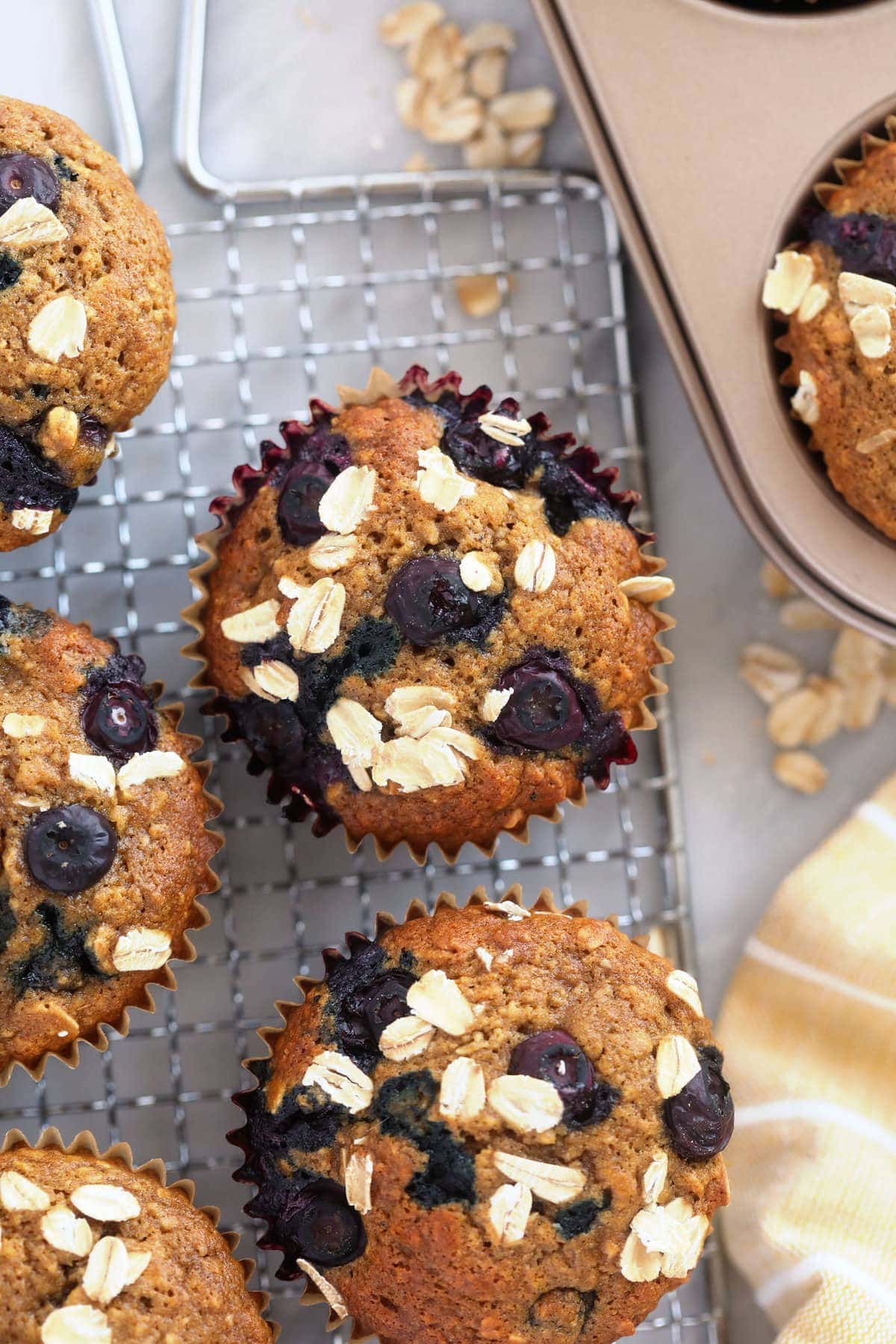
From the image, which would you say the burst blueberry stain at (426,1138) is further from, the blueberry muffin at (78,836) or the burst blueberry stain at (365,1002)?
the blueberry muffin at (78,836)

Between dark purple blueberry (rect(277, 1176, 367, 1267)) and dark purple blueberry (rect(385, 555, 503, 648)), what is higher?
dark purple blueberry (rect(385, 555, 503, 648))

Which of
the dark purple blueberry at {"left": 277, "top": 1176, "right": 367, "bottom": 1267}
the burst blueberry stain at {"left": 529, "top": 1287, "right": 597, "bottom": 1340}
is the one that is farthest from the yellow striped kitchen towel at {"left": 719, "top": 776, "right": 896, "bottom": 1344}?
the dark purple blueberry at {"left": 277, "top": 1176, "right": 367, "bottom": 1267}

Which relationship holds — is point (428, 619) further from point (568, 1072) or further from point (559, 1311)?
point (559, 1311)

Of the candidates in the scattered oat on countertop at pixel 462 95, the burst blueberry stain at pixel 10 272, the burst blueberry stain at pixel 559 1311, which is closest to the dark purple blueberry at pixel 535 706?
the burst blueberry stain at pixel 559 1311

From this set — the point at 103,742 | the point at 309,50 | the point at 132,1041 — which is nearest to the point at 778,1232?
the point at 132,1041

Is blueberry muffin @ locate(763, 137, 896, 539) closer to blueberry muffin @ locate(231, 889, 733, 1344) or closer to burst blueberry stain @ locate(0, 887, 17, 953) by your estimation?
blueberry muffin @ locate(231, 889, 733, 1344)
